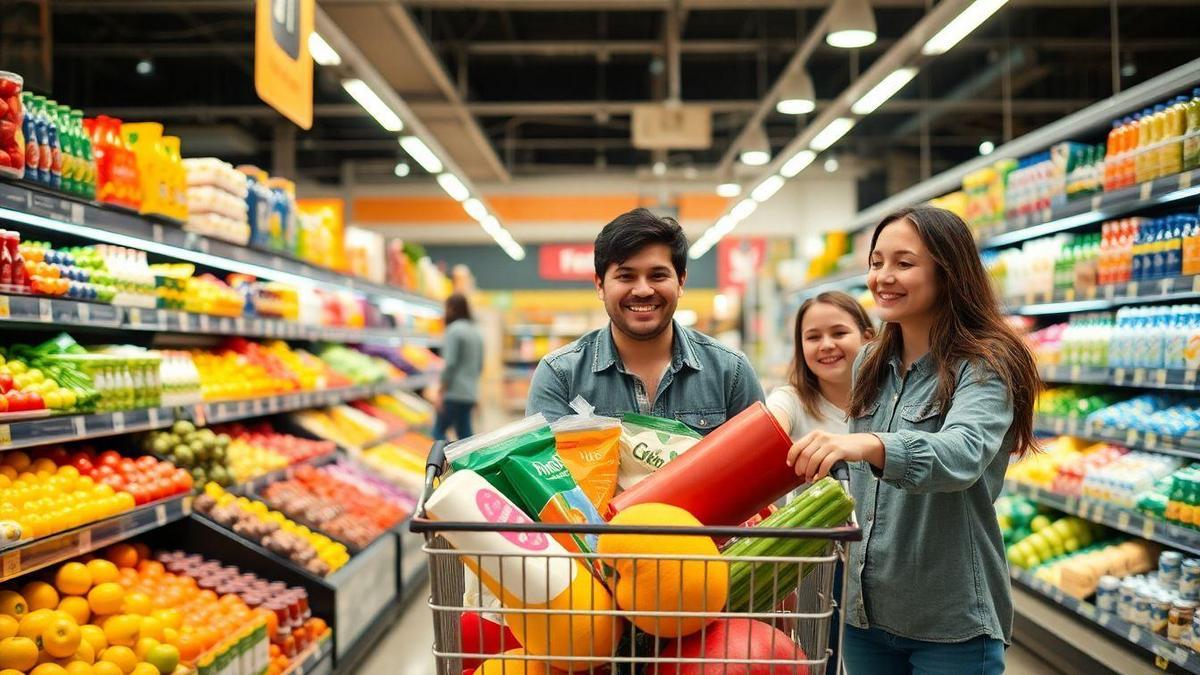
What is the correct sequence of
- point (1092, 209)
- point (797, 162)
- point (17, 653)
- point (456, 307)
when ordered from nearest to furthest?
point (17, 653) < point (1092, 209) < point (456, 307) < point (797, 162)

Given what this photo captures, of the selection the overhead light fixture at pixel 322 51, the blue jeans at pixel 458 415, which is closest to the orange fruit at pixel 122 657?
the overhead light fixture at pixel 322 51

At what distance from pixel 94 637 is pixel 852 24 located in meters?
5.66

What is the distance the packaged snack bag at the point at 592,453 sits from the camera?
1.58m

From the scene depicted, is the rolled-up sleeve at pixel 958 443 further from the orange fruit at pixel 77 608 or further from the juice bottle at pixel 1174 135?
the juice bottle at pixel 1174 135

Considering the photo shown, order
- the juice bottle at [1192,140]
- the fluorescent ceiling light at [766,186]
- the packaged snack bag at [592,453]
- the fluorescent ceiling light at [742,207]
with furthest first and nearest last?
the fluorescent ceiling light at [742,207] → the fluorescent ceiling light at [766,186] → the juice bottle at [1192,140] → the packaged snack bag at [592,453]

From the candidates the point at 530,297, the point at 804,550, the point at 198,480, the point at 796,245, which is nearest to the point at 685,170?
the point at 796,245

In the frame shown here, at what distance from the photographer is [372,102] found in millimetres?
5988

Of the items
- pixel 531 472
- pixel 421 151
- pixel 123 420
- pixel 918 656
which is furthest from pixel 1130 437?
pixel 421 151

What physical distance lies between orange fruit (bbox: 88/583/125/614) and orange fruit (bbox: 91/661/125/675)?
26 centimetres

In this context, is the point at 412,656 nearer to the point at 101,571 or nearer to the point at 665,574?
the point at 101,571

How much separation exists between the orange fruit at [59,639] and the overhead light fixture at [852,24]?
5567 mm

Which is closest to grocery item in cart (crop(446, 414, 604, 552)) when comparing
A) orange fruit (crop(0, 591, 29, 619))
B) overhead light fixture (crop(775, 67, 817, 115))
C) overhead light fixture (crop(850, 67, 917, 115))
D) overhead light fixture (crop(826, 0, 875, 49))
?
orange fruit (crop(0, 591, 29, 619))

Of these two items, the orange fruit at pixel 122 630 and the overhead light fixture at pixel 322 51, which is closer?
the orange fruit at pixel 122 630

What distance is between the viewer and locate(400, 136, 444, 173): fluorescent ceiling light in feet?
24.3
